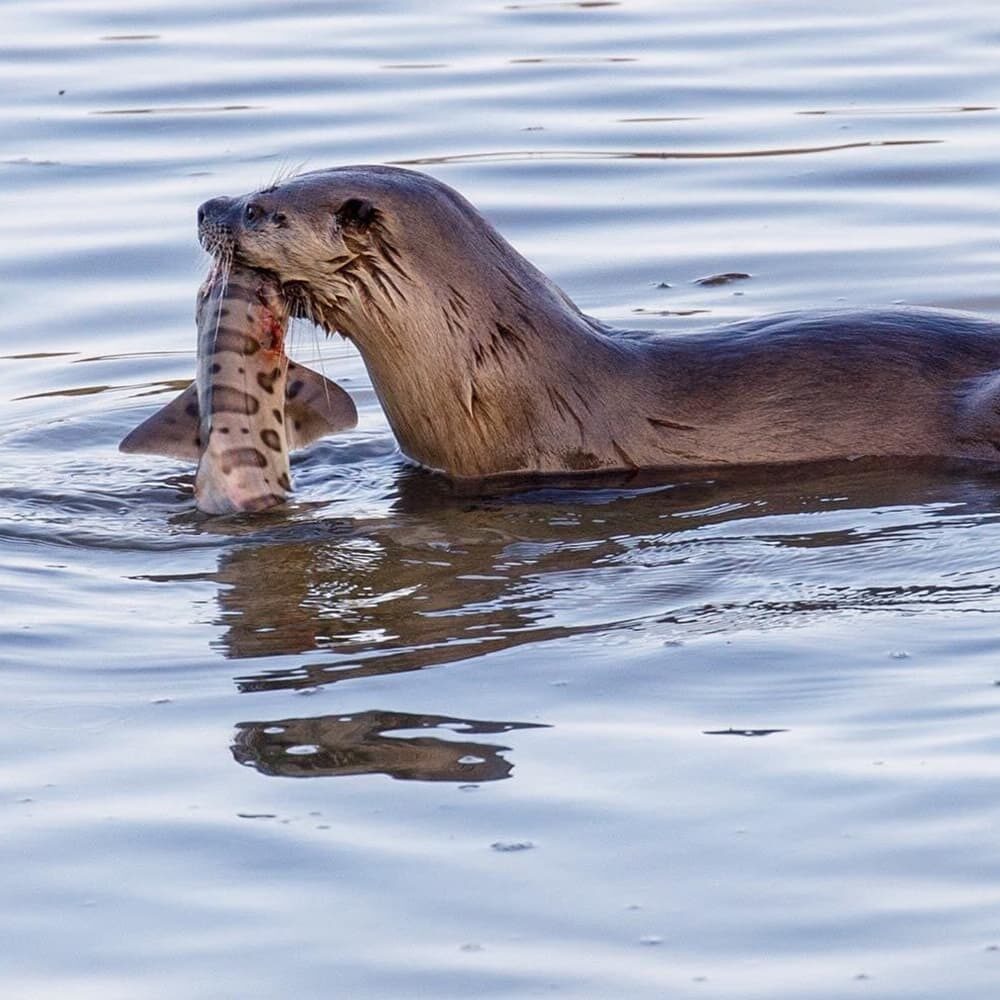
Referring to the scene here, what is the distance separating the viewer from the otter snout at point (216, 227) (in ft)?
19.8

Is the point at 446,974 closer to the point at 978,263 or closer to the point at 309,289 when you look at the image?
the point at 309,289

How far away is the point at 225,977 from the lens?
11.3 ft

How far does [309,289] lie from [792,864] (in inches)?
113

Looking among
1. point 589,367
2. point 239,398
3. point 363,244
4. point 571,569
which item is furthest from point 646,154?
point 571,569

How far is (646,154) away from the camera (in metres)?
10.0

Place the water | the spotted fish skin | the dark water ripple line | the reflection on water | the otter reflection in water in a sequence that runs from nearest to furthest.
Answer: the water
the reflection on water
the otter reflection in water
the spotted fish skin
the dark water ripple line

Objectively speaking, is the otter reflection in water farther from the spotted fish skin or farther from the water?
the spotted fish skin

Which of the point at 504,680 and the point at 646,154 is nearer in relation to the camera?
the point at 504,680

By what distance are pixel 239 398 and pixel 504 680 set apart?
1605mm

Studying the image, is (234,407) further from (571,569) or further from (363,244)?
(571,569)

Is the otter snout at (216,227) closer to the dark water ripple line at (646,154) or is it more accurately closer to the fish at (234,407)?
the fish at (234,407)

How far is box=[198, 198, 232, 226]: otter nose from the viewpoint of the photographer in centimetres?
605

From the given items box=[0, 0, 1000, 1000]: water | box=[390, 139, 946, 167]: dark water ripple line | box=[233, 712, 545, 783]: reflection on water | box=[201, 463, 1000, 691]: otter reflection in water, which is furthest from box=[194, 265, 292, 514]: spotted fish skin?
box=[390, 139, 946, 167]: dark water ripple line

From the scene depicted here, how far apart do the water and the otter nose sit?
2.29 feet
